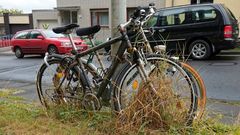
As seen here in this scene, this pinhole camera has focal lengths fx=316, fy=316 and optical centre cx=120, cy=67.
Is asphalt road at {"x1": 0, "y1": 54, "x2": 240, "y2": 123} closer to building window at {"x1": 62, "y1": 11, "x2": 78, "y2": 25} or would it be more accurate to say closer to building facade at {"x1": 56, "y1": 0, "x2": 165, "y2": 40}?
building facade at {"x1": 56, "y1": 0, "x2": 165, "y2": 40}

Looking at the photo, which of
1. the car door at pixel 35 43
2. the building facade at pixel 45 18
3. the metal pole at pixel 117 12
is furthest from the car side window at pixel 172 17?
the building facade at pixel 45 18

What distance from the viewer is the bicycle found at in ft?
10.8

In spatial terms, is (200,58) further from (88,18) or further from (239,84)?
(88,18)

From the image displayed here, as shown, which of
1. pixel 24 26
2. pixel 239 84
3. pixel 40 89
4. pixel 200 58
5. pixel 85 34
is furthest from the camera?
pixel 24 26

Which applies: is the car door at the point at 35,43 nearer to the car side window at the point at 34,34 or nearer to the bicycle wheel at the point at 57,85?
the car side window at the point at 34,34

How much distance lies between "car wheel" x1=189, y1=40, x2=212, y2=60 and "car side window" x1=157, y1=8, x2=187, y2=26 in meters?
0.95

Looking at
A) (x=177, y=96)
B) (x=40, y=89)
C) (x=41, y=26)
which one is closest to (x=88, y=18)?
(x=41, y=26)

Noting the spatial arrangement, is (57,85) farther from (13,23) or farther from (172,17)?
(13,23)

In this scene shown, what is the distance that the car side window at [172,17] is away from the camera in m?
11.6

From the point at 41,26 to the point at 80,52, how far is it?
80.6ft

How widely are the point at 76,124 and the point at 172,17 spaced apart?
28.9 feet

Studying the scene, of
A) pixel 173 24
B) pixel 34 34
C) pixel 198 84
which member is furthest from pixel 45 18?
pixel 198 84

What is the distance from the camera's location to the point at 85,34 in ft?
12.9

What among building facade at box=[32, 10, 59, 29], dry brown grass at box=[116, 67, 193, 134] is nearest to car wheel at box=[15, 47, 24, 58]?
building facade at box=[32, 10, 59, 29]
